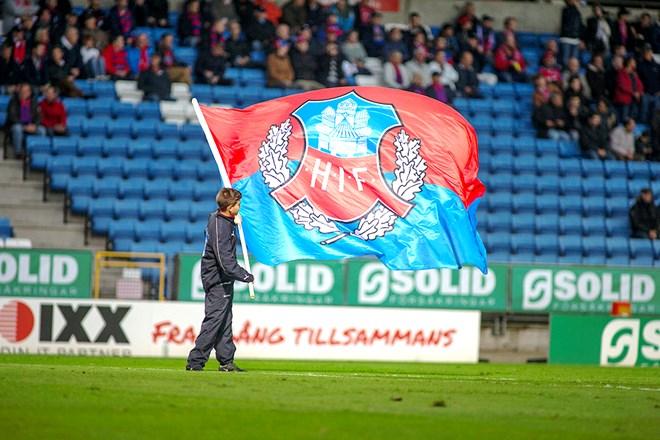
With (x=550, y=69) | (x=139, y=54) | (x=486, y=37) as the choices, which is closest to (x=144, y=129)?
Answer: (x=139, y=54)

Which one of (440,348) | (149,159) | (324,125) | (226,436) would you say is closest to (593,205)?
(440,348)

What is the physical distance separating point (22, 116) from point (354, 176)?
474 inches

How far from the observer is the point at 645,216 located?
1076 inches

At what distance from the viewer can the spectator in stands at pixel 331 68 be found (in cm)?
2823

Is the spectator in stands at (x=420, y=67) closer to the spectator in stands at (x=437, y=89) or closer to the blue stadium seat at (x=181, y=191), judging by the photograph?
the spectator in stands at (x=437, y=89)

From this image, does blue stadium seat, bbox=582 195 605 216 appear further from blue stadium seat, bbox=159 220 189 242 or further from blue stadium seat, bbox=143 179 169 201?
blue stadium seat, bbox=143 179 169 201

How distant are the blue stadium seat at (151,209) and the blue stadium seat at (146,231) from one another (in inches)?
11.3

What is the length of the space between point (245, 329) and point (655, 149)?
12.4 metres

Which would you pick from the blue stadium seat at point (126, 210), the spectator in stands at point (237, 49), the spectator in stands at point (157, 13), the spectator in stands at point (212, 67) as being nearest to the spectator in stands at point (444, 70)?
the spectator in stands at point (237, 49)

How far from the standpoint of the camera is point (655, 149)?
1176 inches

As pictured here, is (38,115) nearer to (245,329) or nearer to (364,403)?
(245,329)

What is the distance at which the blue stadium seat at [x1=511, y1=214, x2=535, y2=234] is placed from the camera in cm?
2711

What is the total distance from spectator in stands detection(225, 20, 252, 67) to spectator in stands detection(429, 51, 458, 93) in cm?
408

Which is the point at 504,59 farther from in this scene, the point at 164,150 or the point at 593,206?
the point at 164,150
